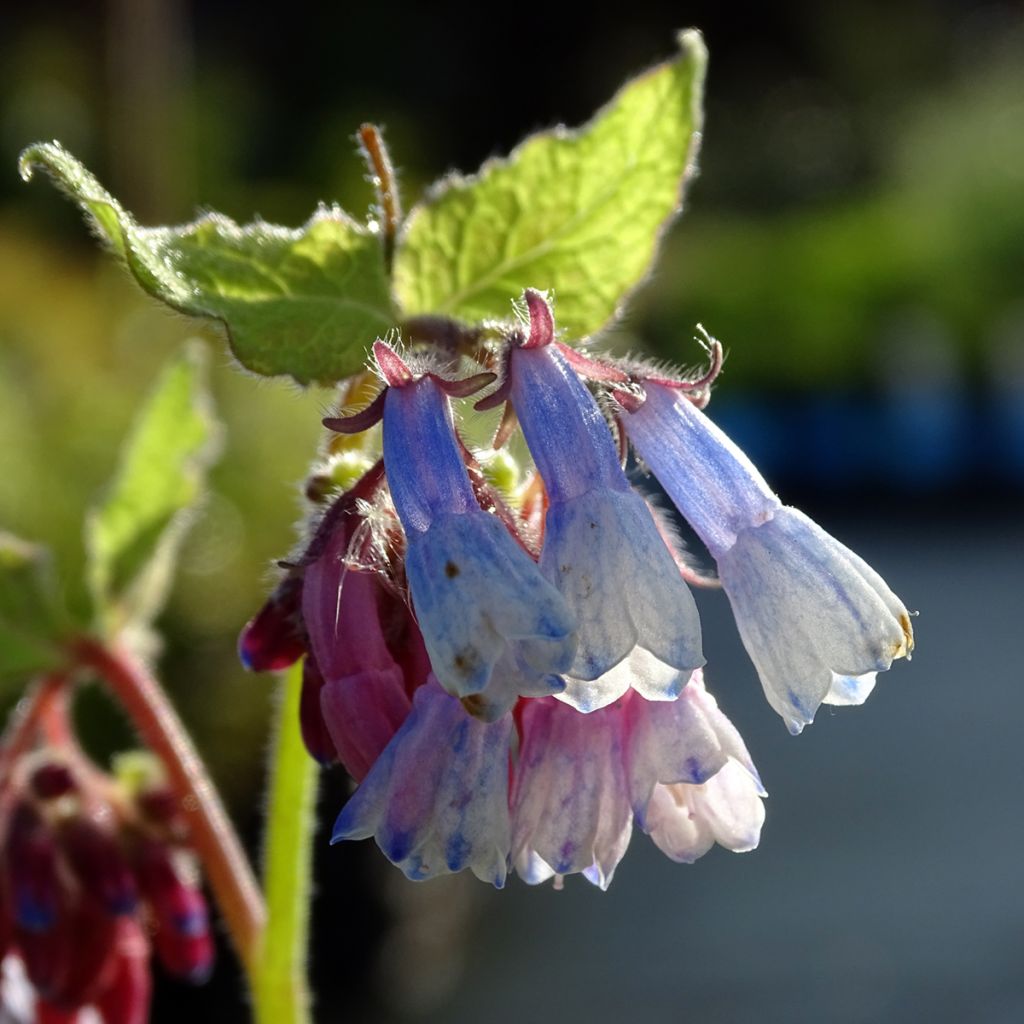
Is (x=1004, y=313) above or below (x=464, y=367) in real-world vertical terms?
above

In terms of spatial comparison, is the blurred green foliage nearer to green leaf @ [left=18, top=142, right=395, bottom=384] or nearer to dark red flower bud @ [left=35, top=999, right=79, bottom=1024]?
dark red flower bud @ [left=35, top=999, right=79, bottom=1024]

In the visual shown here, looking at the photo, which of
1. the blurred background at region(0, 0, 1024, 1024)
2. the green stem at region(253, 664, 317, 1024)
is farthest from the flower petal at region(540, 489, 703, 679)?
the blurred background at region(0, 0, 1024, 1024)

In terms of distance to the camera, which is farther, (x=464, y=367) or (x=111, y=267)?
(x=111, y=267)

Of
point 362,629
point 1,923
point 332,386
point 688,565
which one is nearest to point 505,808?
point 362,629

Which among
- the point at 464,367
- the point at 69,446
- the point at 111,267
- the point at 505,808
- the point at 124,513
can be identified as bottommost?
the point at 505,808

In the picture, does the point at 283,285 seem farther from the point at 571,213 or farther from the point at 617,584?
the point at 617,584

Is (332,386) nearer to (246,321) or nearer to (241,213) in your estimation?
(246,321)
